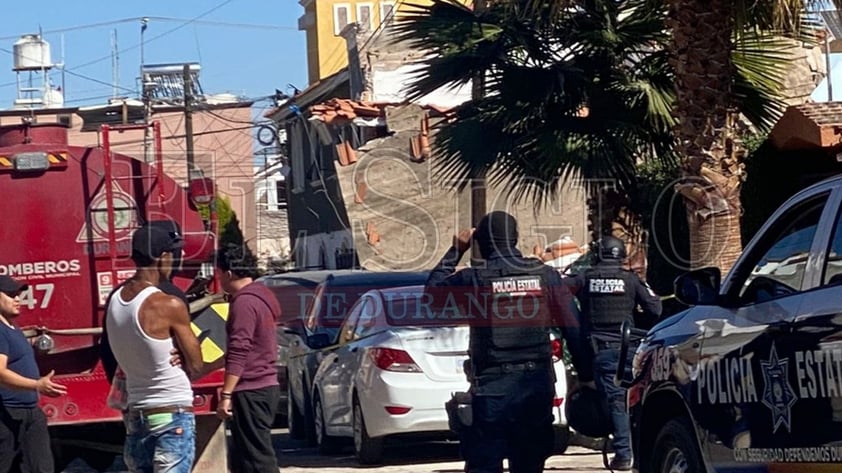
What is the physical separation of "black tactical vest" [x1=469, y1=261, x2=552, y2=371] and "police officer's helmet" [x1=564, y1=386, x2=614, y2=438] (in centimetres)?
167

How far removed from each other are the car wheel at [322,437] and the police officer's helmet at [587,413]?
135 inches

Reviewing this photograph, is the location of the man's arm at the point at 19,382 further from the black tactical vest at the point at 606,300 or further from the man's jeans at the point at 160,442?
the black tactical vest at the point at 606,300

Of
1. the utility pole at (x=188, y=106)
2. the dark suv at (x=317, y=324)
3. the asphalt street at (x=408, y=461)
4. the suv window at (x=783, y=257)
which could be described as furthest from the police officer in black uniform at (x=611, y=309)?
the utility pole at (x=188, y=106)

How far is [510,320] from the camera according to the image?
27.3 feet

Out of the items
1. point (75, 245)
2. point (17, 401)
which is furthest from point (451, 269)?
point (17, 401)

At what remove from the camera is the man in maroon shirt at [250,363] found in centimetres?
853

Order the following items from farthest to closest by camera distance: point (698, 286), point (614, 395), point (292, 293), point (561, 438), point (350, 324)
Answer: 1. point (292, 293)
2. point (350, 324)
3. point (561, 438)
4. point (614, 395)
5. point (698, 286)

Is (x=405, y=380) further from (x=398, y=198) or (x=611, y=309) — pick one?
(x=398, y=198)

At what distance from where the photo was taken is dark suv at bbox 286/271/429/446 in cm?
1367

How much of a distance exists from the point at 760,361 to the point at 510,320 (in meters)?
2.60

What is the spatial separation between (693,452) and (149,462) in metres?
2.73

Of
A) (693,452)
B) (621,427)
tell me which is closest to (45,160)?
(621,427)

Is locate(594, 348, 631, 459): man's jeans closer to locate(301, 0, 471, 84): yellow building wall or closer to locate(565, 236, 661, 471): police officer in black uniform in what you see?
locate(565, 236, 661, 471): police officer in black uniform

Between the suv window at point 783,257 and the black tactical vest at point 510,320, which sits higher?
the suv window at point 783,257
